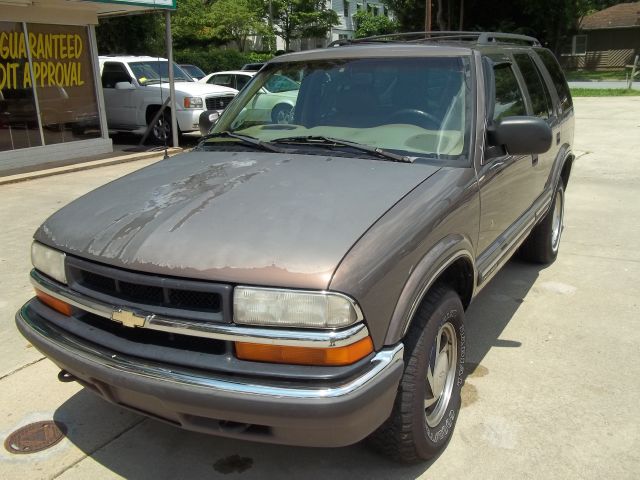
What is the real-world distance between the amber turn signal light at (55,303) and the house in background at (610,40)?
46.6 m

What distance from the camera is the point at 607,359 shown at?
11.6ft

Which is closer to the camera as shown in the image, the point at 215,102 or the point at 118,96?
the point at 215,102

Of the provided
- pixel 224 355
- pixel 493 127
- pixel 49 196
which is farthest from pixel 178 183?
pixel 49 196

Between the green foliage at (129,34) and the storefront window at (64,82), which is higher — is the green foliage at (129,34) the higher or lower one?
the higher one

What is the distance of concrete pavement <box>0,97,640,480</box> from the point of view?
2.64 meters

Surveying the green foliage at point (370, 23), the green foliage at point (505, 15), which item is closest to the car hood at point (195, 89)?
the green foliage at point (505, 15)

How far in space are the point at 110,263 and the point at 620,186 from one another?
7.81 m

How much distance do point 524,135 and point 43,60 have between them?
9.90m

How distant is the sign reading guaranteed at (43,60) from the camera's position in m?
9.77

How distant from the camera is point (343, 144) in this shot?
122 inches

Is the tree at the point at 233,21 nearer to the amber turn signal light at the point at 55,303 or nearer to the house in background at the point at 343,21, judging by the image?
the house in background at the point at 343,21

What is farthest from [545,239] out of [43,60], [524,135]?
[43,60]

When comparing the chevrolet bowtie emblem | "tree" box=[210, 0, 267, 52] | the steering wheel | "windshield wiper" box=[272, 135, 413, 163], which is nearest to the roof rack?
the steering wheel

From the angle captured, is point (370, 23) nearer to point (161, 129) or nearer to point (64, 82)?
point (161, 129)
